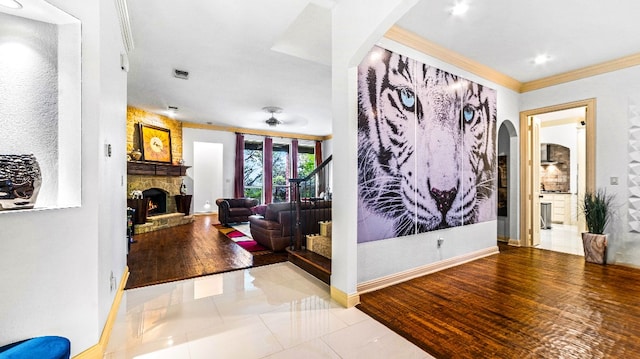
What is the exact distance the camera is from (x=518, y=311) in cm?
233

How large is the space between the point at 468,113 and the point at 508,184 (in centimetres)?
208

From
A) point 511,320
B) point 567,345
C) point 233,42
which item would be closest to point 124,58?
point 233,42

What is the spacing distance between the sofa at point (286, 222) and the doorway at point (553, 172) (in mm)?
3714

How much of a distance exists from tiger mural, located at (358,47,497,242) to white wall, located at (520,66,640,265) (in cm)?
140

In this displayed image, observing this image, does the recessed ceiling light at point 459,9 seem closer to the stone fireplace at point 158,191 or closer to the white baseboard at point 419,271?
the white baseboard at point 419,271

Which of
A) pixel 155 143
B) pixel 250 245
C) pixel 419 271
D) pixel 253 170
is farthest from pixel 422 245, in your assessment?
pixel 253 170

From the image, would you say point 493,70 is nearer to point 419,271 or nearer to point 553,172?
point 419,271

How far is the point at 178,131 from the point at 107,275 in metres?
6.99

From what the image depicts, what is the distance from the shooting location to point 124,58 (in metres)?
2.98

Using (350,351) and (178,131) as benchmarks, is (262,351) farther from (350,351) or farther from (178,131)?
(178,131)

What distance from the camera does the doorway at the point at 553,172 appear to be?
166 inches

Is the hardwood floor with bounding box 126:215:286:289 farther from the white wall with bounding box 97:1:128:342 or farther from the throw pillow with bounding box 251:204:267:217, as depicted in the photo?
the throw pillow with bounding box 251:204:267:217

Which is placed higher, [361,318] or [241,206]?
[241,206]

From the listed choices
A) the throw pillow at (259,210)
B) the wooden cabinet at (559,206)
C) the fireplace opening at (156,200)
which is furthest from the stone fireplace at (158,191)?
the wooden cabinet at (559,206)
